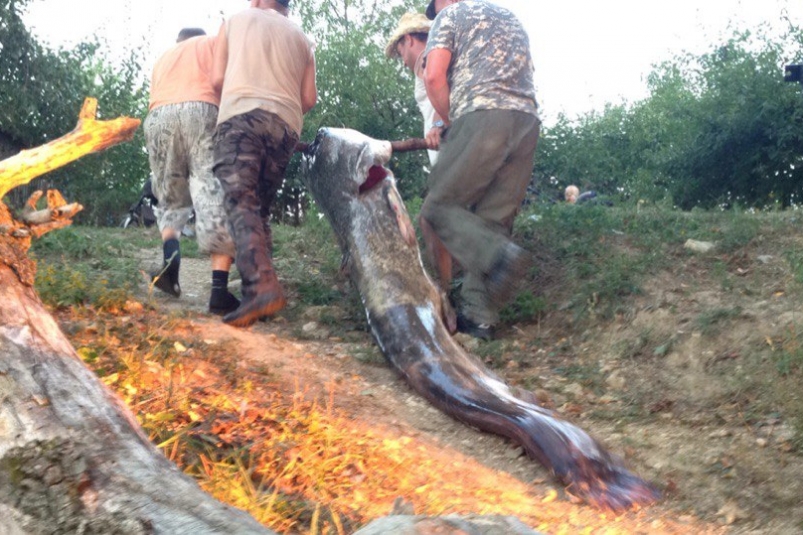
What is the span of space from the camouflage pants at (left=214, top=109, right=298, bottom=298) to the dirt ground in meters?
0.35

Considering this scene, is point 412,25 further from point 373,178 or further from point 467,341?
point 467,341

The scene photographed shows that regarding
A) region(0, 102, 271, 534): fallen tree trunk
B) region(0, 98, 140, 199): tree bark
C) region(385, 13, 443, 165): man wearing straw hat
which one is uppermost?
region(385, 13, 443, 165): man wearing straw hat

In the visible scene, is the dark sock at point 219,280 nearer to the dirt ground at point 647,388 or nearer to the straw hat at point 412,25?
the dirt ground at point 647,388

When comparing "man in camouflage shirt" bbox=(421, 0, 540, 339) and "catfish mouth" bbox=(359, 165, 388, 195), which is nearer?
"man in camouflage shirt" bbox=(421, 0, 540, 339)

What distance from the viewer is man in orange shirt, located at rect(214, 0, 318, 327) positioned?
17.7ft

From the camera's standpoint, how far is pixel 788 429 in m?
4.10

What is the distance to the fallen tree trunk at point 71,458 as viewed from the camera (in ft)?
7.29

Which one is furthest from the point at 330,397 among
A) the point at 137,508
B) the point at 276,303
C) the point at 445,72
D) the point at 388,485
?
the point at 445,72

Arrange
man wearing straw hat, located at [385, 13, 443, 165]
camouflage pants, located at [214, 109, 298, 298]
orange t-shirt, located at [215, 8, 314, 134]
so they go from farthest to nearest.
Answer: man wearing straw hat, located at [385, 13, 443, 165] < orange t-shirt, located at [215, 8, 314, 134] < camouflage pants, located at [214, 109, 298, 298]

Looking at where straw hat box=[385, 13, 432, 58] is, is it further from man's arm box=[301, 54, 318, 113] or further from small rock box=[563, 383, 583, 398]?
small rock box=[563, 383, 583, 398]

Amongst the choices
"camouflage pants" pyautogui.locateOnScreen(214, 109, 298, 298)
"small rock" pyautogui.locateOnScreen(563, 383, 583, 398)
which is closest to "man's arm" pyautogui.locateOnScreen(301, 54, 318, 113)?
"camouflage pants" pyautogui.locateOnScreen(214, 109, 298, 298)

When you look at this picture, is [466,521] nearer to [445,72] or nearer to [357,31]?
[445,72]

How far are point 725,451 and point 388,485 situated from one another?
60.3 inches

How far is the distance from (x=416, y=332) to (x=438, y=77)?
5.40 ft
